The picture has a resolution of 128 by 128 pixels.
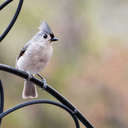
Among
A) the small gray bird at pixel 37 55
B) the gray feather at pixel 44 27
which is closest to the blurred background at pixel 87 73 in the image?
the small gray bird at pixel 37 55

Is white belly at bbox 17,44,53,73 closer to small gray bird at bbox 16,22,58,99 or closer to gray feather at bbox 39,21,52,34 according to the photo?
small gray bird at bbox 16,22,58,99

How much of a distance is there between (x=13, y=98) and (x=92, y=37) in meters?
1.36

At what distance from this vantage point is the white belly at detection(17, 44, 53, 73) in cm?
273

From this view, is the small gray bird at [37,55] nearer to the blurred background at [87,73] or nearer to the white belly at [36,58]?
the white belly at [36,58]

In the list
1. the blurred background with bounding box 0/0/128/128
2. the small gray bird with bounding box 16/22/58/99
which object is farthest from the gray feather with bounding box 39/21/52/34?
the blurred background with bounding box 0/0/128/128

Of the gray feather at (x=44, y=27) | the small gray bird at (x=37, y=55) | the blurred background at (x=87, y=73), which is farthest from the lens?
the blurred background at (x=87, y=73)

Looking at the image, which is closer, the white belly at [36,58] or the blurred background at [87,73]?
Answer: the white belly at [36,58]

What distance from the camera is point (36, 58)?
2.73m

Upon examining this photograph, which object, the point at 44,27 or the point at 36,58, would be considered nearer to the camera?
the point at 44,27

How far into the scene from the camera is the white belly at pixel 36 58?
8.95 ft

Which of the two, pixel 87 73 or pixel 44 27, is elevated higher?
pixel 44 27

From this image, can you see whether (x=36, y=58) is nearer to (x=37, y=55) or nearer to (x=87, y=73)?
(x=37, y=55)

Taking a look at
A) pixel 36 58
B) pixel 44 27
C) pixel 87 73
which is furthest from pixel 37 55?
pixel 87 73

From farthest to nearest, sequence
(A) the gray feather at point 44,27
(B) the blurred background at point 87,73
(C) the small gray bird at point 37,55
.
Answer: (B) the blurred background at point 87,73, (C) the small gray bird at point 37,55, (A) the gray feather at point 44,27
